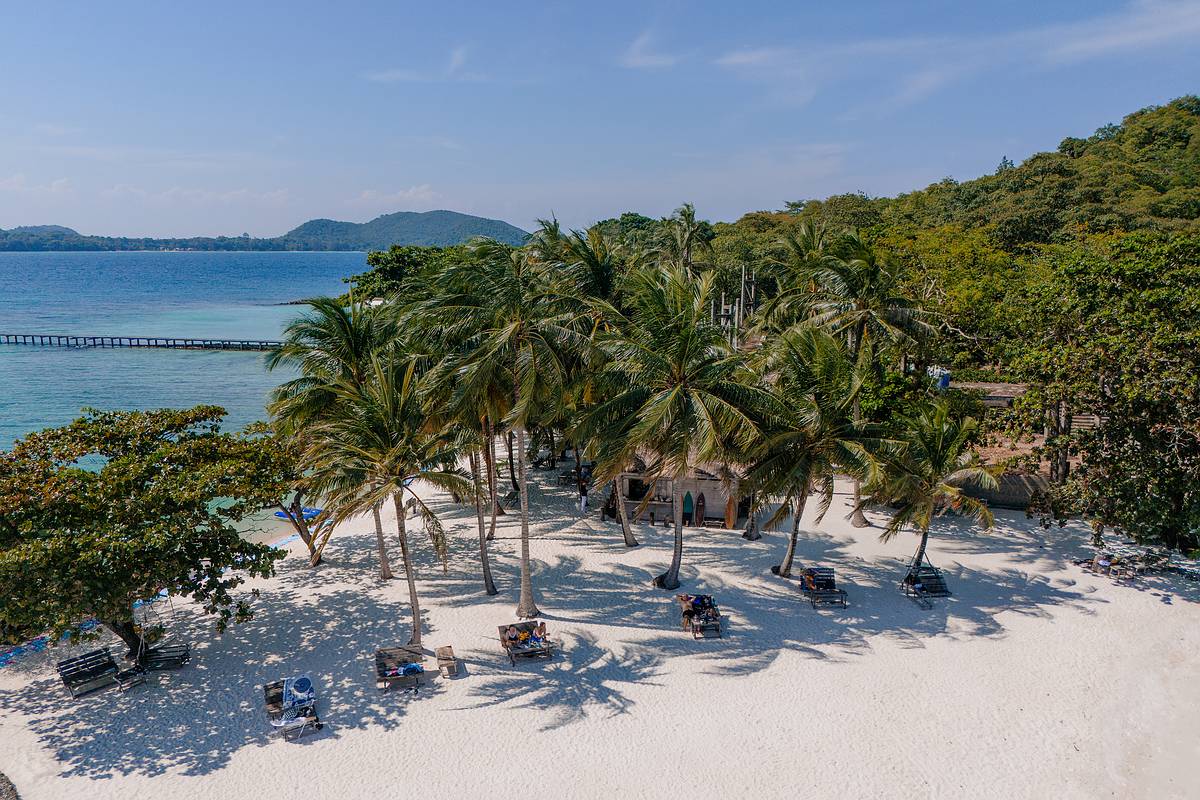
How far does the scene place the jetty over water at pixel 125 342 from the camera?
238 ft

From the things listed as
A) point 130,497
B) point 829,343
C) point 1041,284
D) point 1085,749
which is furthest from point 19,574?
point 1041,284

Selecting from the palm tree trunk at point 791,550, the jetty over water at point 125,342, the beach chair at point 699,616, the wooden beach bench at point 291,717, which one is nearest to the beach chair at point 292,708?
the wooden beach bench at point 291,717

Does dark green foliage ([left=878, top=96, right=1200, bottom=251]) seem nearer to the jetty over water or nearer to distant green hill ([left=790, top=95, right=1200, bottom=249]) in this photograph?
distant green hill ([left=790, top=95, right=1200, bottom=249])

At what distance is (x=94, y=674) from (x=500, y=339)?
9.89m

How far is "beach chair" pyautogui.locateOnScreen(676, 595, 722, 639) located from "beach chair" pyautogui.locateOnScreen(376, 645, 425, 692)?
5.66m

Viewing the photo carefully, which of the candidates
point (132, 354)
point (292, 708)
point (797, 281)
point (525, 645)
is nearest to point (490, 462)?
point (525, 645)

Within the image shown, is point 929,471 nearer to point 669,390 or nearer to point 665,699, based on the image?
point 669,390

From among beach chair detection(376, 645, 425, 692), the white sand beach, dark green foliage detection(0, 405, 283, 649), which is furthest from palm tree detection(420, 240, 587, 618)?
dark green foliage detection(0, 405, 283, 649)

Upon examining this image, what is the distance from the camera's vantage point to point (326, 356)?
1778cm

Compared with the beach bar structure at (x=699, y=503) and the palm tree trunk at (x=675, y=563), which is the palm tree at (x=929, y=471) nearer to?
the palm tree trunk at (x=675, y=563)

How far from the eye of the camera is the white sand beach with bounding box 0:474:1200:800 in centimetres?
1079

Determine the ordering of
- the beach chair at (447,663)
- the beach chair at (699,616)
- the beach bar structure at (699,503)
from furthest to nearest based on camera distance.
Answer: the beach bar structure at (699,503), the beach chair at (699,616), the beach chair at (447,663)

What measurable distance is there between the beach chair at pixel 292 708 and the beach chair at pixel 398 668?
1219mm

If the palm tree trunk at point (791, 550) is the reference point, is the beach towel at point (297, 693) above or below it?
below
